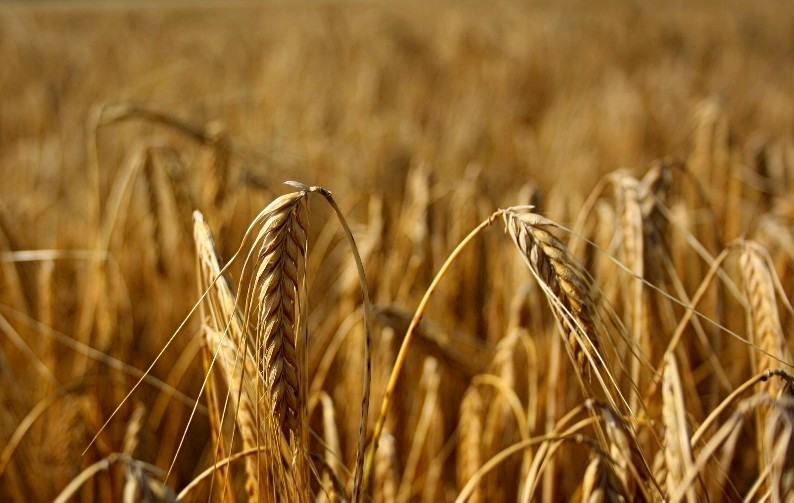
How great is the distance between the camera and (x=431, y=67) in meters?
Result: 4.42

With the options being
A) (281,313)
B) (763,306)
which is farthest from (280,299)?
(763,306)

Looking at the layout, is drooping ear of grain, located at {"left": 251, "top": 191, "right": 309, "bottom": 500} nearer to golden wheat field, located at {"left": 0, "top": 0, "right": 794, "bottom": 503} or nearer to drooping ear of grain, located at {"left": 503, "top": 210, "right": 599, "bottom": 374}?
golden wheat field, located at {"left": 0, "top": 0, "right": 794, "bottom": 503}

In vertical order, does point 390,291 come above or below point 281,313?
below

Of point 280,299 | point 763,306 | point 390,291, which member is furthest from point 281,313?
point 390,291

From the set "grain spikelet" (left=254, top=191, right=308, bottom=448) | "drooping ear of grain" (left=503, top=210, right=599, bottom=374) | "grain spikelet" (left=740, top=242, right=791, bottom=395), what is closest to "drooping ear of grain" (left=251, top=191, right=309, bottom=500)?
"grain spikelet" (left=254, top=191, right=308, bottom=448)

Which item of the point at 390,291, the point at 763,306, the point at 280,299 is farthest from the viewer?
the point at 390,291

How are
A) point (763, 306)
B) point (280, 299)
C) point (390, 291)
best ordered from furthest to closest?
point (390, 291)
point (763, 306)
point (280, 299)

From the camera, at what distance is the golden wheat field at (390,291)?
1.49ft

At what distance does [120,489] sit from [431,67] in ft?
12.7

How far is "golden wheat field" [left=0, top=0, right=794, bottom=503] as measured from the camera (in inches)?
17.8

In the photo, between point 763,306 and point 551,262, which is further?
point 763,306

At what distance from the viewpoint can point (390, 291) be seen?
1.19m

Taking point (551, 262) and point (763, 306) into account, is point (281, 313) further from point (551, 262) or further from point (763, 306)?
point (763, 306)

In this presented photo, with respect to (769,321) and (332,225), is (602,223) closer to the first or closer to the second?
(769,321)
